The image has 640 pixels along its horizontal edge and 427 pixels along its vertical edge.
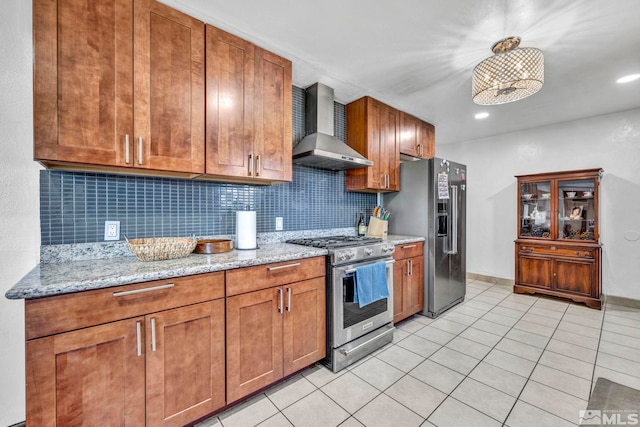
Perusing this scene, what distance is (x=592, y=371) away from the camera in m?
2.04

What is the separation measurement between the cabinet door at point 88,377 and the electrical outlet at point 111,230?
729mm

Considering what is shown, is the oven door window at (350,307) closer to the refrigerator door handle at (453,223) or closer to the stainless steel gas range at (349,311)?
the stainless steel gas range at (349,311)

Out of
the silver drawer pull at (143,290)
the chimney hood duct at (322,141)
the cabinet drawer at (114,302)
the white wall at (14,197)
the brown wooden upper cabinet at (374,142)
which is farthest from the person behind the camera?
the brown wooden upper cabinet at (374,142)

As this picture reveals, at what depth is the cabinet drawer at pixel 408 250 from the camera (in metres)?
2.77

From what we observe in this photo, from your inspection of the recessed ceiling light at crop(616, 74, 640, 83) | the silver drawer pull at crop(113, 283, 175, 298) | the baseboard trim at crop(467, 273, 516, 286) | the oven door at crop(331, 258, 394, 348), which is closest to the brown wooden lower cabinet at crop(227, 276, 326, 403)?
the oven door at crop(331, 258, 394, 348)

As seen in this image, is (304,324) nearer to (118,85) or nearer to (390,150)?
(118,85)

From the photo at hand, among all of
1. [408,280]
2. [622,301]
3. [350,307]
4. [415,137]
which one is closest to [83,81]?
[350,307]

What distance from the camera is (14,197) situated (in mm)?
1496

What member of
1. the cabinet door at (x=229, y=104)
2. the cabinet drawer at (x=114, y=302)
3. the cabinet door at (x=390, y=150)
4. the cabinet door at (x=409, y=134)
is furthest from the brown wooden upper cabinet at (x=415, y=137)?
the cabinet drawer at (x=114, y=302)

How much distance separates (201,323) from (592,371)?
113 inches

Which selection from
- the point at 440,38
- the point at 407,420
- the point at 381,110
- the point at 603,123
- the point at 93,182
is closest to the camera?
the point at 407,420

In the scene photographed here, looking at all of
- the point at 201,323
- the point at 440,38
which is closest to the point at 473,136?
the point at 440,38

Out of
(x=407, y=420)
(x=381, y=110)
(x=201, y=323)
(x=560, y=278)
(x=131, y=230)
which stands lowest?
Result: (x=407, y=420)

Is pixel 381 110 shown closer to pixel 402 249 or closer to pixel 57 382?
pixel 402 249
